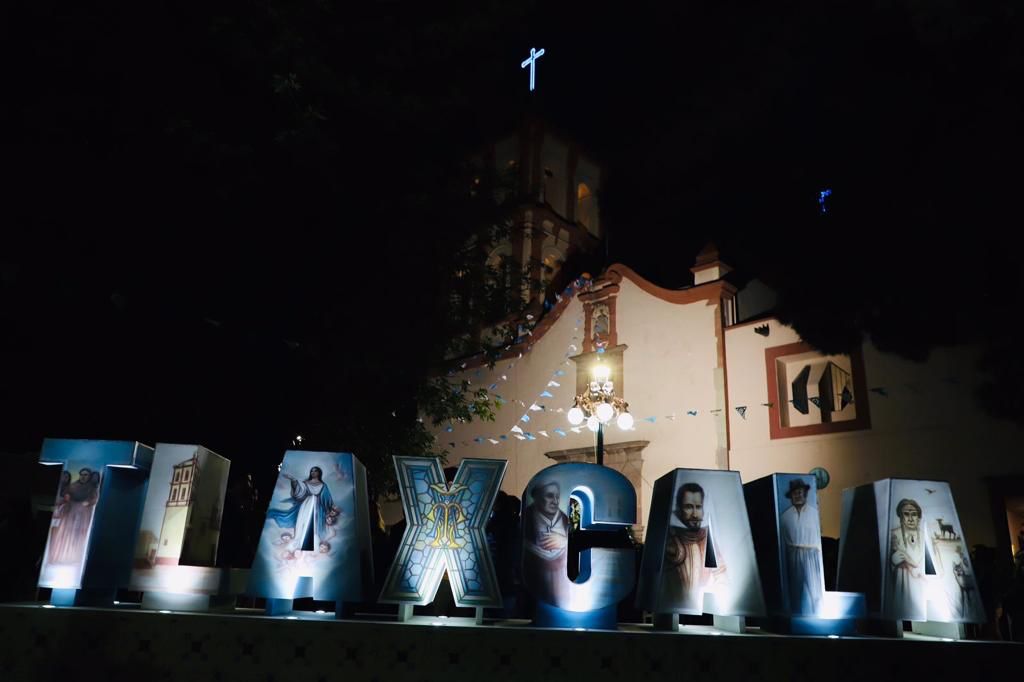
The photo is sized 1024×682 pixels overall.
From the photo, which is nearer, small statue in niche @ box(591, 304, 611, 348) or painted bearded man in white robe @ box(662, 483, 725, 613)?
painted bearded man in white robe @ box(662, 483, 725, 613)

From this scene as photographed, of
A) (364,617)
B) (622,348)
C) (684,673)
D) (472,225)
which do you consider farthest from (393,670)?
(622,348)

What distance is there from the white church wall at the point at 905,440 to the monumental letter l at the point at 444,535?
10.9 meters

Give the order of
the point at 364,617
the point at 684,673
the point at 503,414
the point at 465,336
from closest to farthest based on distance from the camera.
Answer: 1. the point at 684,673
2. the point at 364,617
3. the point at 465,336
4. the point at 503,414

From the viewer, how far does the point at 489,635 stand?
3.31 meters

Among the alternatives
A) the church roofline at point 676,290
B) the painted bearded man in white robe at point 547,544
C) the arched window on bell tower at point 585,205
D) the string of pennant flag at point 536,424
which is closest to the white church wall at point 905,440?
the church roofline at point 676,290

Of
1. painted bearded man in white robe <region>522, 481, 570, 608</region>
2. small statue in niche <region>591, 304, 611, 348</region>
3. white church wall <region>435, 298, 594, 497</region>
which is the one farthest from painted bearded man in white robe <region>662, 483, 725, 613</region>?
small statue in niche <region>591, 304, 611, 348</region>

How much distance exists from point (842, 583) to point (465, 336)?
6742 millimetres

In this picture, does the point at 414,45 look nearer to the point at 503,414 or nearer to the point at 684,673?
the point at 684,673

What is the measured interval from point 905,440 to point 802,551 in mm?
10754

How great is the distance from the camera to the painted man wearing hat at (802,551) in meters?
3.77

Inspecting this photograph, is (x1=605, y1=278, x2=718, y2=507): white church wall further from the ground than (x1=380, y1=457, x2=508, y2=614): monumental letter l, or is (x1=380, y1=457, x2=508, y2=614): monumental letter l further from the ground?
(x1=605, y1=278, x2=718, y2=507): white church wall

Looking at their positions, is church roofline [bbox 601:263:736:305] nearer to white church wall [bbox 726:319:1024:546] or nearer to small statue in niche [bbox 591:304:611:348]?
small statue in niche [bbox 591:304:611:348]

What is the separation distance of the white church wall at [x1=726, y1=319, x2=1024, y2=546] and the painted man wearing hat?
10.1 m

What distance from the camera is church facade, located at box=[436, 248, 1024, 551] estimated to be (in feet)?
41.3
